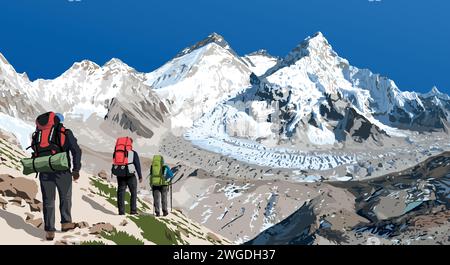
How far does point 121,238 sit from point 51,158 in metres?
6.22

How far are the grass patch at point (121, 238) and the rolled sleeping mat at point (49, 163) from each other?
4.84m

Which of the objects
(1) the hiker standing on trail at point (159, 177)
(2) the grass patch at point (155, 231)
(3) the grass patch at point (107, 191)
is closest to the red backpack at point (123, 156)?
(2) the grass patch at point (155, 231)

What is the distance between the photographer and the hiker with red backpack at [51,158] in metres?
25.1

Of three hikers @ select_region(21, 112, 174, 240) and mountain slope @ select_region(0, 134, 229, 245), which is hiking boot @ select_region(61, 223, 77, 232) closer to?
mountain slope @ select_region(0, 134, 229, 245)

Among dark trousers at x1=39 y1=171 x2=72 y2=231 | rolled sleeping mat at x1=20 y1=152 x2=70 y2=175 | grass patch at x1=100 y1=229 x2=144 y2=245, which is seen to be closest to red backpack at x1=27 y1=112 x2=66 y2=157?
rolled sleeping mat at x1=20 y1=152 x2=70 y2=175

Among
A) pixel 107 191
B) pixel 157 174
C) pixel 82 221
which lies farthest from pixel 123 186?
pixel 107 191

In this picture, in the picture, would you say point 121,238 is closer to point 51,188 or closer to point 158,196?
point 51,188

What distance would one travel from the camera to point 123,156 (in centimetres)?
3198

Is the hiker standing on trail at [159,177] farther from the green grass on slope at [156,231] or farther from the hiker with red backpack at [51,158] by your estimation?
the hiker with red backpack at [51,158]

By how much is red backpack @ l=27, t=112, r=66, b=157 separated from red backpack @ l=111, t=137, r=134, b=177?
6.29 metres

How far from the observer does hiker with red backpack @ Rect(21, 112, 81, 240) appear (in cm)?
2508
